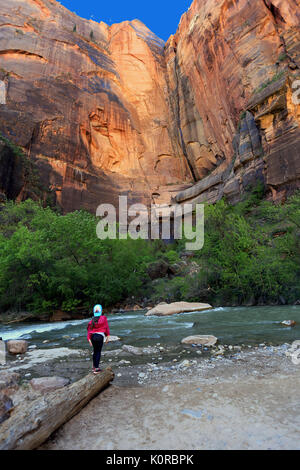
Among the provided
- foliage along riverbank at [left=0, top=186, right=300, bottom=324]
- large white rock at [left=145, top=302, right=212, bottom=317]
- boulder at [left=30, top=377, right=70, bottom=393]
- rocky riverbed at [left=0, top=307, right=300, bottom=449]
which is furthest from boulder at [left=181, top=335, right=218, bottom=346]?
foliage along riverbank at [left=0, top=186, right=300, bottom=324]

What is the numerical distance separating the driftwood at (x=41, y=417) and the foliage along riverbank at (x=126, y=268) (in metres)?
12.9

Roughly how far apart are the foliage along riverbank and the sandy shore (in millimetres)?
11813

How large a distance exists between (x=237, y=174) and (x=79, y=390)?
31124 mm

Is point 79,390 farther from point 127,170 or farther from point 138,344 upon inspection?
point 127,170

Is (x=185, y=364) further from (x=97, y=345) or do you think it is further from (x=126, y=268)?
(x=126, y=268)

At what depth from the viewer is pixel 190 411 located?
2.91 meters

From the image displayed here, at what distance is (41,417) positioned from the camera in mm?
2520

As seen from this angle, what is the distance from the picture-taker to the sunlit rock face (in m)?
37.3

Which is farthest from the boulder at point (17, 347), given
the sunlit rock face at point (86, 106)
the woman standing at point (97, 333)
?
the sunlit rock face at point (86, 106)

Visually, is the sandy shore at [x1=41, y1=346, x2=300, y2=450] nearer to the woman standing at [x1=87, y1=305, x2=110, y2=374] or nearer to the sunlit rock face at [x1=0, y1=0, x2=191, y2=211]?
the woman standing at [x1=87, y1=305, x2=110, y2=374]

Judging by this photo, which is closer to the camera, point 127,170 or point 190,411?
point 190,411

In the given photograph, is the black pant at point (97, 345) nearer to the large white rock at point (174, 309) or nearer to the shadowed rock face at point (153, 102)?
the large white rock at point (174, 309)

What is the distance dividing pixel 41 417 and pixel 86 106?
48087mm
